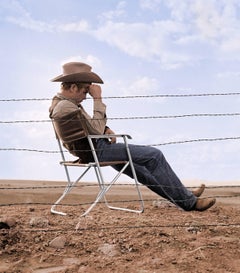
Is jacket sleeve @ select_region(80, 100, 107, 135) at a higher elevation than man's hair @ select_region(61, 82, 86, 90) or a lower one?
lower

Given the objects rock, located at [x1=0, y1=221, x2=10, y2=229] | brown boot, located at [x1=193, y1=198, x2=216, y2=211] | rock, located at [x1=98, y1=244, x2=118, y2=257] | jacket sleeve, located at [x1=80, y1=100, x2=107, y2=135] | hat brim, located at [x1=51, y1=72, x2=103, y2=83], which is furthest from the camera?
brown boot, located at [x1=193, y1=198, x2=216, y2=211]

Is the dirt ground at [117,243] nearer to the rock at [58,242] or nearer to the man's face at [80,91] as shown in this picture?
the rock at [58,242]

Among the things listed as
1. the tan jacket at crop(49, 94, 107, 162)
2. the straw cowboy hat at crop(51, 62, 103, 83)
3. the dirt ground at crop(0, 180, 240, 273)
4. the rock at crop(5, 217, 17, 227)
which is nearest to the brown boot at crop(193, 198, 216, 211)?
the dirt ground at crop(0, 180, 240, 273)

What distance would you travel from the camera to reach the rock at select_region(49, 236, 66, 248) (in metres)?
5.34

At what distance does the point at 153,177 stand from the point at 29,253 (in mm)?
1645

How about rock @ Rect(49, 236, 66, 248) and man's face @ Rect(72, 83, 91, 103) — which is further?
man's face @ Rect(72, 83, 91, 103)

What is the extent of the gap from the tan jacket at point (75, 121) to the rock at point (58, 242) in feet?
3.38

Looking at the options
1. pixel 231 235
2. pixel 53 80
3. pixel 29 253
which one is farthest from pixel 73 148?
pixel 231 235

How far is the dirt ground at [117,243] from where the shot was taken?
4.93m

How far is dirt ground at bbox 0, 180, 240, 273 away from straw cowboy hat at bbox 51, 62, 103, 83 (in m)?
1.18

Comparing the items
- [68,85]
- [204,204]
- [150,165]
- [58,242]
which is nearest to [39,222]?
A: [58,242]

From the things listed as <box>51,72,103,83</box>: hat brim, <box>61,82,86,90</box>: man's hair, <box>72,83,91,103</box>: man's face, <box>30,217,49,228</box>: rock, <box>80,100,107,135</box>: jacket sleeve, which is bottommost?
<box>30,217,49,228</box>: rock

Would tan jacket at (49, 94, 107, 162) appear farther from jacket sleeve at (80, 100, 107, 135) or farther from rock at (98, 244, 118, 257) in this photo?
rock at (98, 244, 118, 257)

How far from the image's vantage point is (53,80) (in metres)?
6.29
